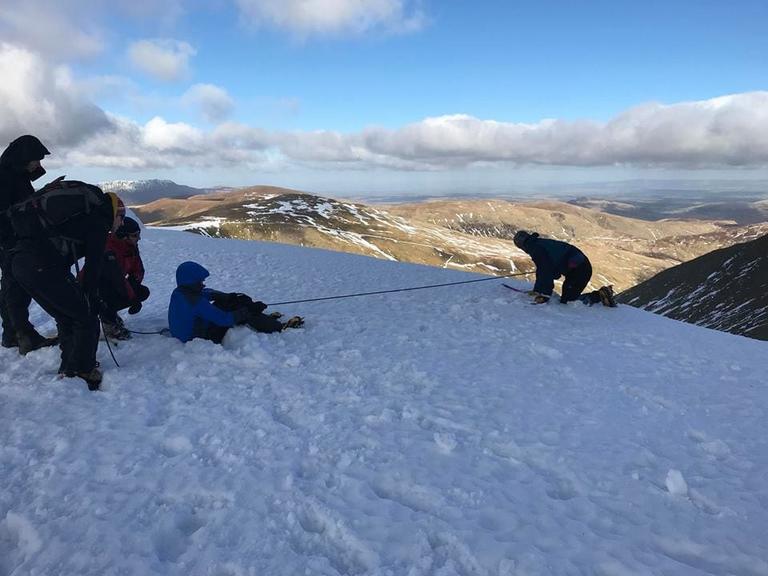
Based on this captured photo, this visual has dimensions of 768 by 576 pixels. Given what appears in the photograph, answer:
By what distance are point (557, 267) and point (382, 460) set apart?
392 inches

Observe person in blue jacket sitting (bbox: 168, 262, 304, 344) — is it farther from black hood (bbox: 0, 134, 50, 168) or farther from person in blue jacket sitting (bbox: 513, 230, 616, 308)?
person in blue jacket sitting (bbox: 513, 230, 616, 308)

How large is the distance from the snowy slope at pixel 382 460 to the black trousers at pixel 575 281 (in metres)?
3.82

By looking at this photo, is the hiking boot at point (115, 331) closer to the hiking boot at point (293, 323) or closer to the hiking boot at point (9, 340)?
the hiking boot at point (9, 340)

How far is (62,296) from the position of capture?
6598 millimetres

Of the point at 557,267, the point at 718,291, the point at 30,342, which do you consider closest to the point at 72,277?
the point at 30,342

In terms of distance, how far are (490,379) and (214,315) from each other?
5191 millimetres

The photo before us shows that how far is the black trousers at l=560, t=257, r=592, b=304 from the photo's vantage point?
535 inches

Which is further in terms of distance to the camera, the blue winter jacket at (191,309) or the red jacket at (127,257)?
the red jacket at (127,257)

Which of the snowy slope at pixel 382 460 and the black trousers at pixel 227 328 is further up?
the black trousers at pixel 227 328

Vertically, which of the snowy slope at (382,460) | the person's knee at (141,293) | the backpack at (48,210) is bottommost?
the snowy slope at (382,460)

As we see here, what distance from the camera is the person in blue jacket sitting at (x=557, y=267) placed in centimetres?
1358

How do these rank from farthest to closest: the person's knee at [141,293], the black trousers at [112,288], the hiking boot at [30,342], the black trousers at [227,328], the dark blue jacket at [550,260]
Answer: the dark blue jacket at [550,260]
the person's knee at [141,293]
the black trousers at [227,328]
the black trousers at [112,288]
the hiking boot at [30,342]

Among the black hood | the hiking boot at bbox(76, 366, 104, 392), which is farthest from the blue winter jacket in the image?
the black hood

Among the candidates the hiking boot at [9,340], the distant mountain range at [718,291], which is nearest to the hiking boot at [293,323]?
the hiking boot at [9,340]
